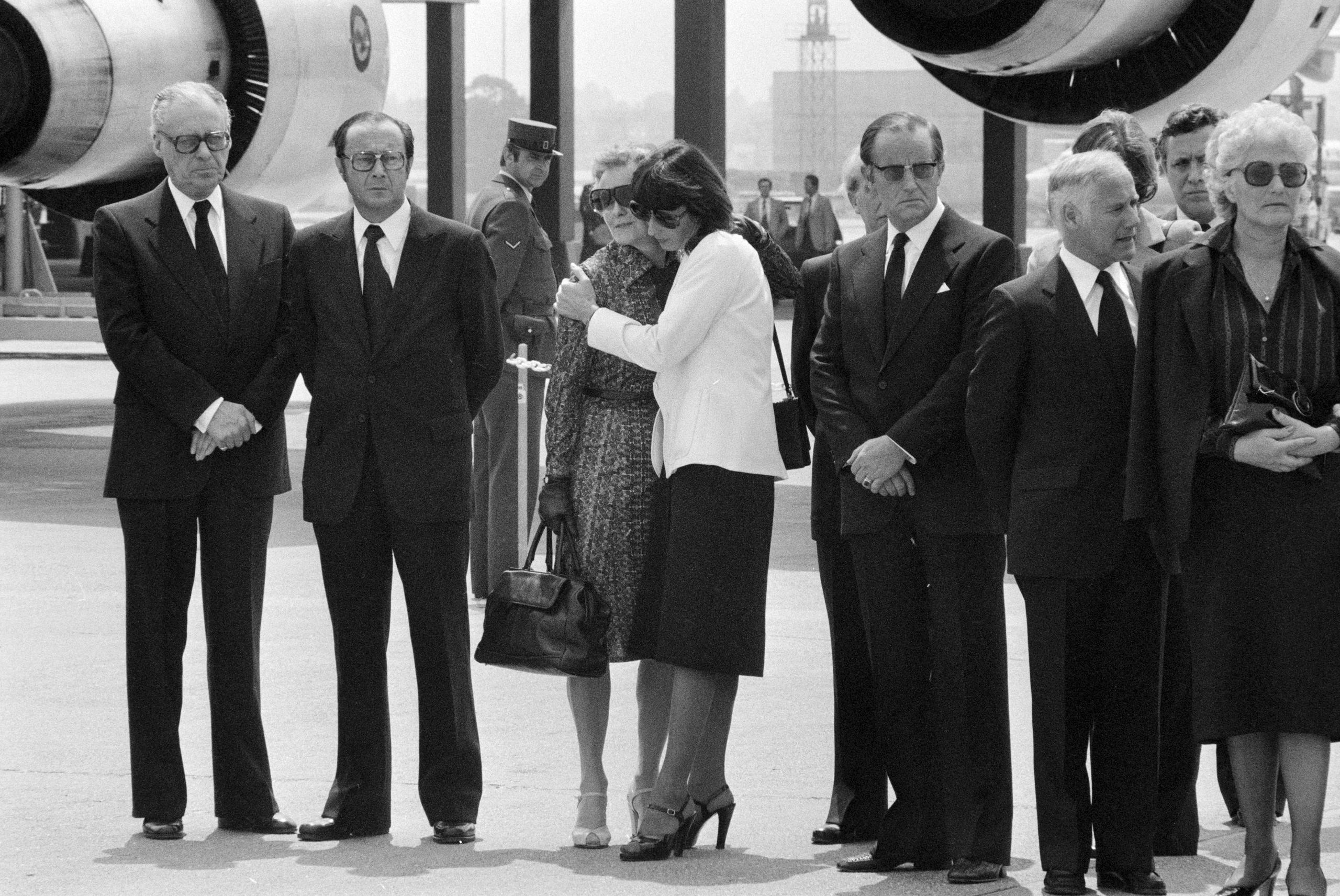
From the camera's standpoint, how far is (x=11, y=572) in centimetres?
823

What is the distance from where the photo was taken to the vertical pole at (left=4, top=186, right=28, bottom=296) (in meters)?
20.0

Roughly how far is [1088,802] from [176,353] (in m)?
2.32

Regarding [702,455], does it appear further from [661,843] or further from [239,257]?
[239,257]

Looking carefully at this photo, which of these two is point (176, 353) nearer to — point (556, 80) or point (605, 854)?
point (605, 854)

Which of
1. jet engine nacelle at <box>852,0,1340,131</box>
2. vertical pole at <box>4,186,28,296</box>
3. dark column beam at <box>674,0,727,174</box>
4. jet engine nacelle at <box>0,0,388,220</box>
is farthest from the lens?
vertical pole at <box>4,186,28,296</box>

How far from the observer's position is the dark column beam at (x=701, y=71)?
337 inches

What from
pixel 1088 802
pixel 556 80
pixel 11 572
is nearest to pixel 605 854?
pixel 1088 802

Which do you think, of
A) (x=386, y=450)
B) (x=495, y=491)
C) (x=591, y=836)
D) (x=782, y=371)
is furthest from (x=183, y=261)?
(x=495, y=491)

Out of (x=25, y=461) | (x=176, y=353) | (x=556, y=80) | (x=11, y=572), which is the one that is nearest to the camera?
(x=176, y=353)

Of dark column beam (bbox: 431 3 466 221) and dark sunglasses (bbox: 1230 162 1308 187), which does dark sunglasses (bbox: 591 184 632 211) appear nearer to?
dark sunglasses (bbox: 1230 162 1308 187)

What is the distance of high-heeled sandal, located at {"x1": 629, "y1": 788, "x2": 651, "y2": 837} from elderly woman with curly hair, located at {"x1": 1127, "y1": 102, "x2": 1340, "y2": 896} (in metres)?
1.29

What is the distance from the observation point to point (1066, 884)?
4.23 m

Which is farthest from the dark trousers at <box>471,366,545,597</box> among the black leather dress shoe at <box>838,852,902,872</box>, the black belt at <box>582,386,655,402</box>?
the black leather dress shoe at <box>838,852,902,872</box>

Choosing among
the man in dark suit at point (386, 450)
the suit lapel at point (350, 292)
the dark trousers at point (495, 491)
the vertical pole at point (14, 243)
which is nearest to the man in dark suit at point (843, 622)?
the man in dark suit at point (386, 450)
